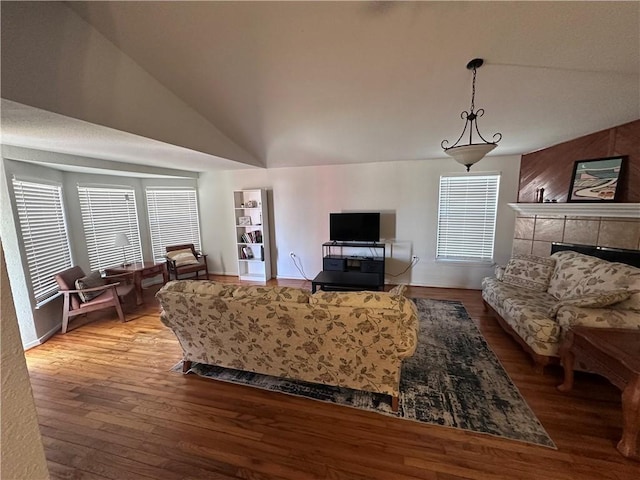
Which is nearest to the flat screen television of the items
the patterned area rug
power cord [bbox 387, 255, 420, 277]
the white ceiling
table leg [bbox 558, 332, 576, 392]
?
power cord [bbox 387, 255, 420, 277]

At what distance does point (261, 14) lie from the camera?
1838 mm

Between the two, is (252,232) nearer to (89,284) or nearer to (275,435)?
(89,284)

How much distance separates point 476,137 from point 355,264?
8.80 ft

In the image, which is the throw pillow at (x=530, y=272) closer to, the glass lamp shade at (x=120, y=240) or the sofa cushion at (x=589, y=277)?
the sofa cushion at (x=589, y=277)

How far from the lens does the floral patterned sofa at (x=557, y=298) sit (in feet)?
7.22

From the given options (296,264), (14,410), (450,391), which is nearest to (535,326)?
(450,391)

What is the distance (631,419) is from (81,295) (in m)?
5.38

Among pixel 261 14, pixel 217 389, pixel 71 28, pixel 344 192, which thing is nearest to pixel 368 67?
pixel 261 14

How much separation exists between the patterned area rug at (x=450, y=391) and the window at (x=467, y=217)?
1.97 m

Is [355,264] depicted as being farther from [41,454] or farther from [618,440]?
[41,454]

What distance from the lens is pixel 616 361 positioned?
1.73 meters

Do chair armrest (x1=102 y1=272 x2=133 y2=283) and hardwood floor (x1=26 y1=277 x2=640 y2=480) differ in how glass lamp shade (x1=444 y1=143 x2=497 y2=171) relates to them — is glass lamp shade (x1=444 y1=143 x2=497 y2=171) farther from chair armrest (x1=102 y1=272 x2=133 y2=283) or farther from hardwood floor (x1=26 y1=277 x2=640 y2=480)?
chair armrest (x1=102 y1=272 x2=133 y2=283)

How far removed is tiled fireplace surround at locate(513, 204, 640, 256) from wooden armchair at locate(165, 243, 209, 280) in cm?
552

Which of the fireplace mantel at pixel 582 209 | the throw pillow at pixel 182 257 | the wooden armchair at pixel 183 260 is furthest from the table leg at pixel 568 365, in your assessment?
the throw pillow at pixel 182 257
